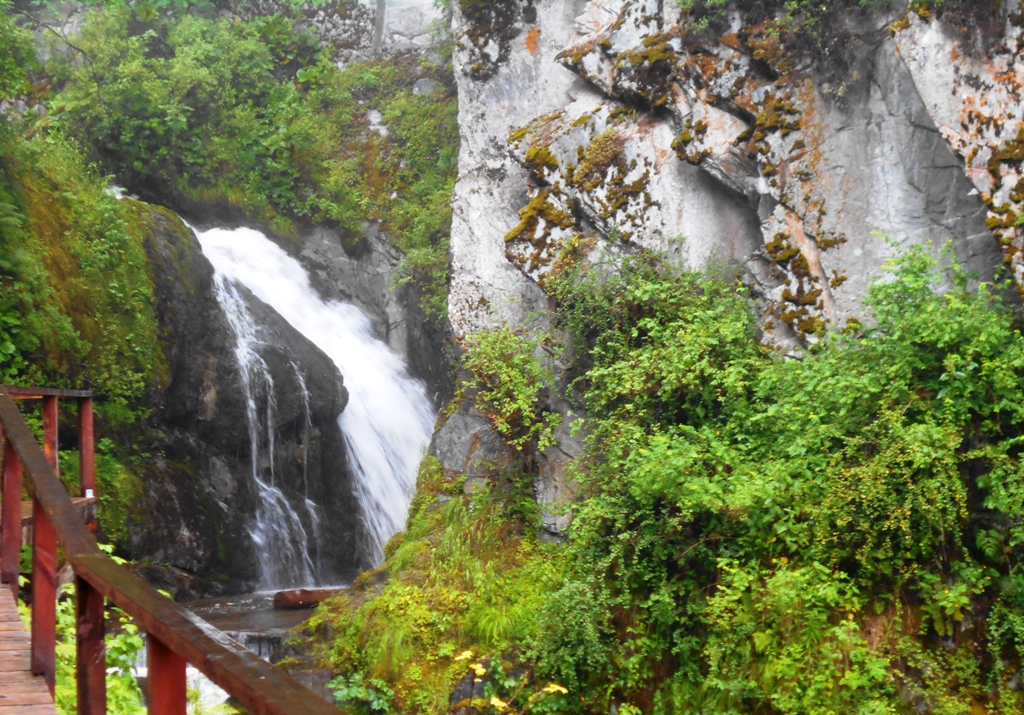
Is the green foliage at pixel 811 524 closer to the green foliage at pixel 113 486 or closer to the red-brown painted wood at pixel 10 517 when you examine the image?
the red-brown painted wood at pixel 10 517

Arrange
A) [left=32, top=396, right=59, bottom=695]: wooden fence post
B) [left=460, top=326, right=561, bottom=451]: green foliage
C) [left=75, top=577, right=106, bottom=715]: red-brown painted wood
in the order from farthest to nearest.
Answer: [left=460, top=326, right=561, bottom=451]: green foliage
[left=32, top=396, right=59, bottom=695]: wooden fence post
[left=75, top=577, right=106, bottom=715]: red-brown painted wood

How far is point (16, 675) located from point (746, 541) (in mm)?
5504

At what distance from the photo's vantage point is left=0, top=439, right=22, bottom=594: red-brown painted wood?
12.1 feet

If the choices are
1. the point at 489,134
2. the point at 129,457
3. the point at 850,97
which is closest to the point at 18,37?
the point at 129,457

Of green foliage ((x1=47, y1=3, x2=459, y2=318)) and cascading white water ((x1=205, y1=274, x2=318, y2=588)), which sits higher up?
green foliage ((x1=47, y1=3, x2=459, y2=318))

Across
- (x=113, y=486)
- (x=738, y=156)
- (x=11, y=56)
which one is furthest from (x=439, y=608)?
(x=11, y=56)

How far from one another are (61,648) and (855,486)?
561 centimetres

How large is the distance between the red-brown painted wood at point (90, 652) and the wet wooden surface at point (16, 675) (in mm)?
582

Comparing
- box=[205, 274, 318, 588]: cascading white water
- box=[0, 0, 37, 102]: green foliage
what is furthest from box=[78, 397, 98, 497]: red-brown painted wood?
box=[205, 274, 318, 588]: cascading white water

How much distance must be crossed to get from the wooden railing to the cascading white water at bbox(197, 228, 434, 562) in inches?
343

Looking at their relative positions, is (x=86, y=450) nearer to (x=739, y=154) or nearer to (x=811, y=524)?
(x=811, y=524)

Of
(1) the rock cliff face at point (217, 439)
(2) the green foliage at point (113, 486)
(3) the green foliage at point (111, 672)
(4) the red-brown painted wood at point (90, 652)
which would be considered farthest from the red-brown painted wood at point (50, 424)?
(4) the red-brown painted wood at point (90, 652)

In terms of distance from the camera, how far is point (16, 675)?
3039 mm

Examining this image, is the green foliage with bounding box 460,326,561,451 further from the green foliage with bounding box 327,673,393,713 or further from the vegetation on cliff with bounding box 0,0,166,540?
the vegetation on cliff with bounding box 0,0,166,540
